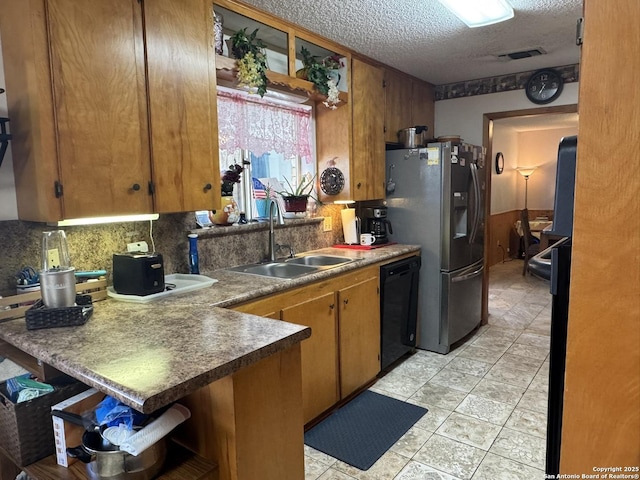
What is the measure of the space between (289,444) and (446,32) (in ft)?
8.85

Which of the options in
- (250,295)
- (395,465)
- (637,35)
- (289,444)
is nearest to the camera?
(637,35)

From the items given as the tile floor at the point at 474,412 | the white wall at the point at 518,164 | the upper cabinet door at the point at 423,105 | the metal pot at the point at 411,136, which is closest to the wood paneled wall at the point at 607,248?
the tile floor at the point at 474,412

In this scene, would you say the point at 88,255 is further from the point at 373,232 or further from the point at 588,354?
the point at 373,232

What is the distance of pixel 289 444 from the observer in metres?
1.32

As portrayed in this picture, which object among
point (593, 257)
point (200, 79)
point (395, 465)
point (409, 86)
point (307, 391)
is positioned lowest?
point (395, 465)

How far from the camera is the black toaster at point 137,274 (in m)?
1.81

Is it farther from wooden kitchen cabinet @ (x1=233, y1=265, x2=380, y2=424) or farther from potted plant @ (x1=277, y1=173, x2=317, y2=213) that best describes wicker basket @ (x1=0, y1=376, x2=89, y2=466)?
potted plant @ (x1=277, y1=173, x2=317, y2=213)

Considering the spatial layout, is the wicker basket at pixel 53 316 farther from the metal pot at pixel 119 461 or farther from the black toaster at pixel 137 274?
the metal pot at pixel 119 461

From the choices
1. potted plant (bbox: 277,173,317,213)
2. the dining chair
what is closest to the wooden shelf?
potted plant (bbox: 277,173,317,213)

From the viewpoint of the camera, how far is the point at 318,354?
2.40 meters

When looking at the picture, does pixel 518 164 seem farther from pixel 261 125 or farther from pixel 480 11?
pixel 261 125

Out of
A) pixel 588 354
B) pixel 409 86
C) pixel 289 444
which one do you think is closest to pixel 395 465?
pixel 289 444

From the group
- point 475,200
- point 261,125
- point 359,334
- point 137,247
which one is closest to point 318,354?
point 359,334

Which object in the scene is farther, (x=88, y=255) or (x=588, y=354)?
(x=88, y=255)
